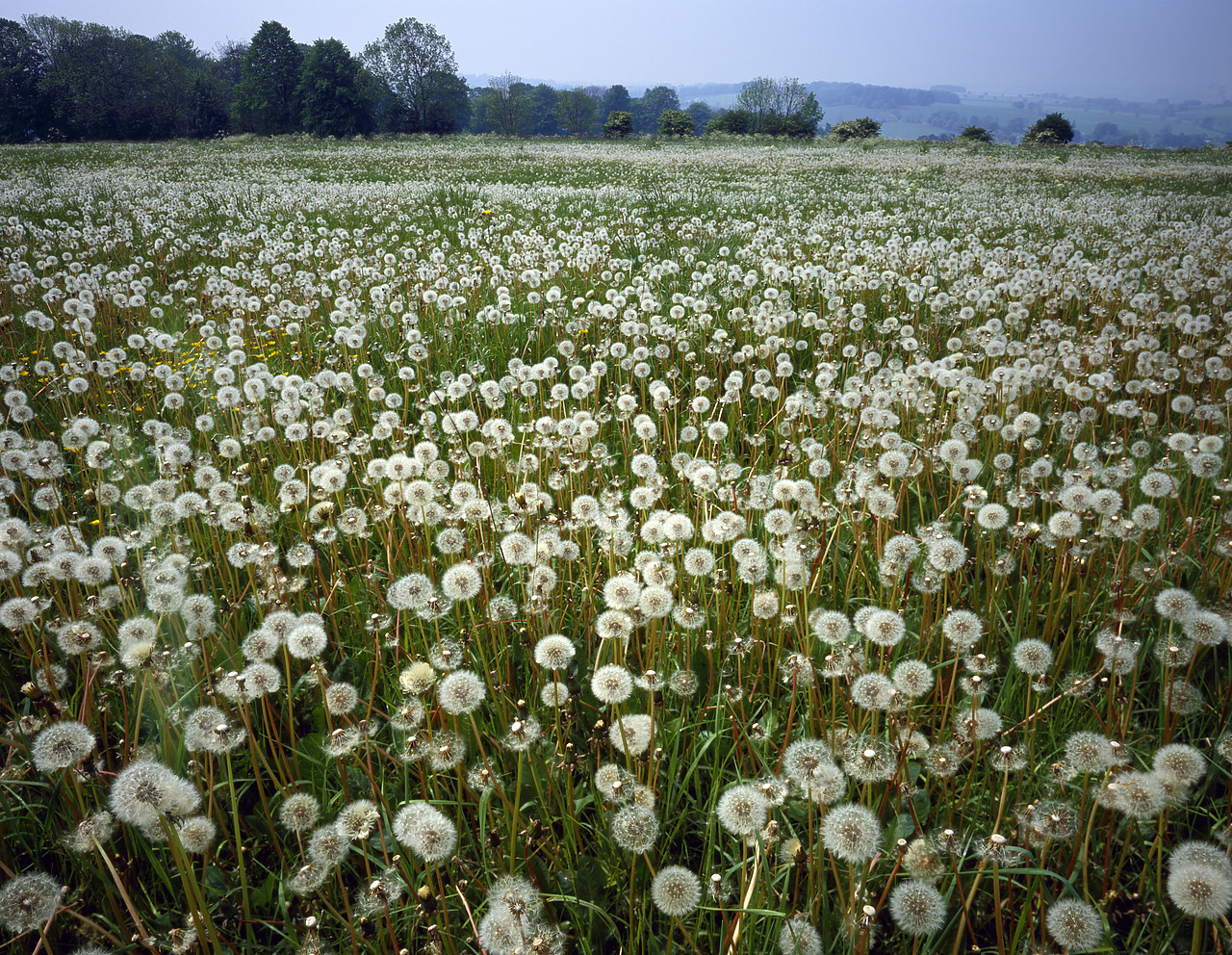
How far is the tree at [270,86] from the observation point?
7381 centimetres

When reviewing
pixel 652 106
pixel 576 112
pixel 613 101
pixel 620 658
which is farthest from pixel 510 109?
pixel 620 658

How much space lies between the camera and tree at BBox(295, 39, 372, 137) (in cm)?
6850

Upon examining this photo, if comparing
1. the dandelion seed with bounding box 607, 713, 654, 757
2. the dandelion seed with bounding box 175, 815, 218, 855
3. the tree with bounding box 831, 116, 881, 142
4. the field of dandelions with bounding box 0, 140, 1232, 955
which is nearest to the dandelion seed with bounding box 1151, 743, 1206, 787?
the field of dandelions with bounding box 0, 140, 1232, 955

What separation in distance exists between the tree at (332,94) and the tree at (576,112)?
4463 cm

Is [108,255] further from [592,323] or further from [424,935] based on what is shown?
[424,935]

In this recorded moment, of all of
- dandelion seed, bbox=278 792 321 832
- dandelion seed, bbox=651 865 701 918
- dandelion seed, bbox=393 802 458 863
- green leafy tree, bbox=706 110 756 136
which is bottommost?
dandelion seed, bbox=651 865 701 918

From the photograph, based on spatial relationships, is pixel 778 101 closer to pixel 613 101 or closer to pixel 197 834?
pixel 613 101

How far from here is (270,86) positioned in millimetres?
73812

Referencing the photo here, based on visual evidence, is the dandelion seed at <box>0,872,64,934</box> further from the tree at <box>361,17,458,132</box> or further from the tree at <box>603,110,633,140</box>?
the tree at <box>361,17,458,132</box>

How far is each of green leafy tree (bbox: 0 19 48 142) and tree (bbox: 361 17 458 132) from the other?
34.9 m

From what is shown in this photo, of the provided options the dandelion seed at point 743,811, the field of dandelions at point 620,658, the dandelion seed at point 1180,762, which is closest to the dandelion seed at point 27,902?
the field of dandelions at point 620,658

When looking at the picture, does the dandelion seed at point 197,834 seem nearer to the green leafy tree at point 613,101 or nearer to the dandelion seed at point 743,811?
the dandelion seed at point 743,811

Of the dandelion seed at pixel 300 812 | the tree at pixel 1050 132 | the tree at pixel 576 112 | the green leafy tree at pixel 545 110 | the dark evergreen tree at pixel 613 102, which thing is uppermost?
the dark evergreen tree at pixel 613 102

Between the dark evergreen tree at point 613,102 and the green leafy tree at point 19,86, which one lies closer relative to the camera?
the green leafy tree at point 19,86
